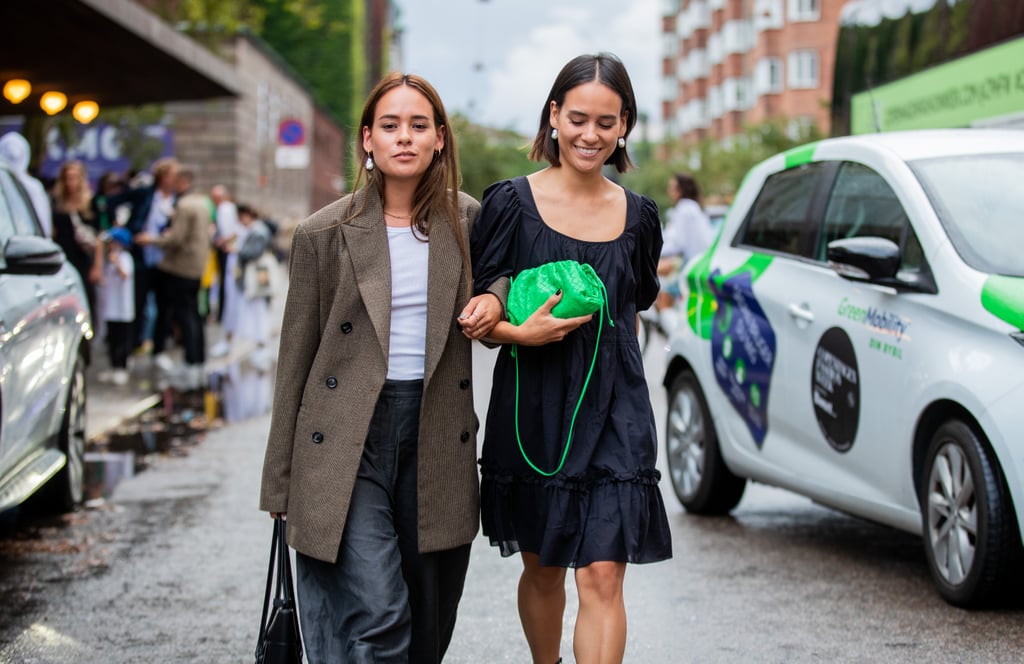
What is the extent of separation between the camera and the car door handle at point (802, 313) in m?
6.63

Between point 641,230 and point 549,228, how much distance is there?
27 cm

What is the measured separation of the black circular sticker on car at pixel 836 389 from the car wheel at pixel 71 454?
360 centimetres

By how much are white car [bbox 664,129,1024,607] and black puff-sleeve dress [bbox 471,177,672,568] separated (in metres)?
1.77

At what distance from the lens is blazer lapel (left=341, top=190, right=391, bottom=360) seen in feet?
12.7

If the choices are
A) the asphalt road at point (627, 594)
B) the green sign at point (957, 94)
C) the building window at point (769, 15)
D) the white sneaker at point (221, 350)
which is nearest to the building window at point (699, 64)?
the building window at point (769, 15)

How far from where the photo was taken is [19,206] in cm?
798

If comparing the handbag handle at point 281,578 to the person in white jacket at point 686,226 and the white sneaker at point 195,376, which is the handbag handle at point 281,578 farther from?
the white sneaker at point 195,376

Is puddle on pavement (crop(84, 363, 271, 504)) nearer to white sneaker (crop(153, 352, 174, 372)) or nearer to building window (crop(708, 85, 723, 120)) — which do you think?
white sneaker (crop(153, 352, 174, 372))

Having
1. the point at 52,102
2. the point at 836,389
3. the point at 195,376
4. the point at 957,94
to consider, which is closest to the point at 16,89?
the point at 52,102

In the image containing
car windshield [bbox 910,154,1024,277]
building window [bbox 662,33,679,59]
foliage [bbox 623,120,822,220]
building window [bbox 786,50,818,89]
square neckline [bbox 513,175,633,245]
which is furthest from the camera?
building window [bbox 662,33,679,59]

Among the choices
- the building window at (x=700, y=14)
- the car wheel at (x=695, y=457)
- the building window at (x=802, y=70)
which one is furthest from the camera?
the building window at (x=700, y=14)

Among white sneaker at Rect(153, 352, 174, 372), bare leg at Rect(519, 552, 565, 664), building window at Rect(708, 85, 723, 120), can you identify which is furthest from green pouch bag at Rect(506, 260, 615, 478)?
building window at Rect(708, 85, 723, 120)

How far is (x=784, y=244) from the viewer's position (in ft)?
23.8

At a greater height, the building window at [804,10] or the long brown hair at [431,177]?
the building window at [804,10]
